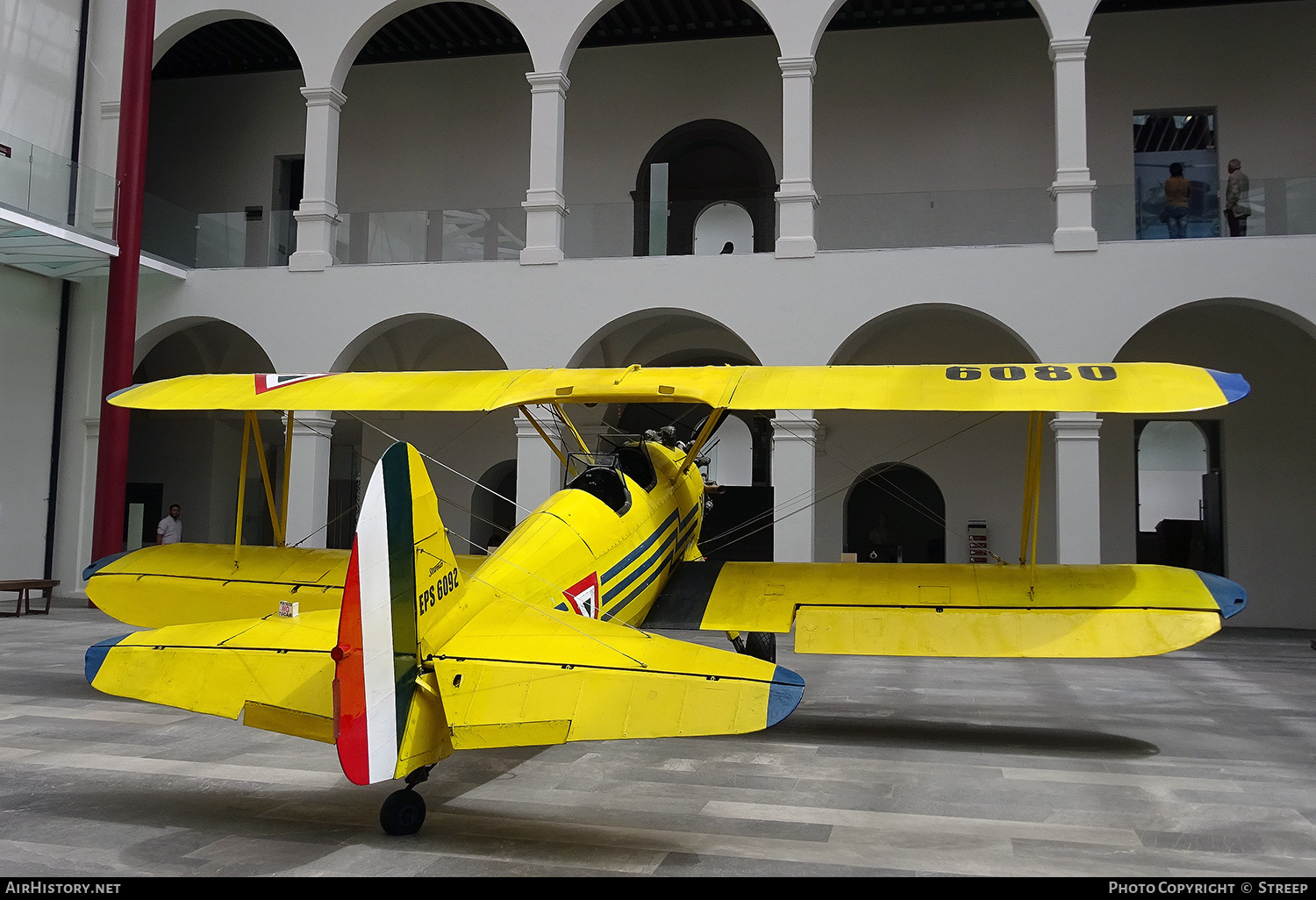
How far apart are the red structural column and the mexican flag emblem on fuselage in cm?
1128

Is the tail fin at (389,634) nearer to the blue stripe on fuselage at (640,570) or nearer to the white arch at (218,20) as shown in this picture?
the blue stripe on fuselage at (640,570)

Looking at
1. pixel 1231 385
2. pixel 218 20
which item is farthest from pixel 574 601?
pixel 218 20

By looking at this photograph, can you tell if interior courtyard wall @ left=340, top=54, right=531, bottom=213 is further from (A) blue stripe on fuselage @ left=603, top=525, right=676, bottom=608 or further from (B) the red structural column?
(A) blue stripe on fuselage @ left=603, top=525, right=676, bottom=608

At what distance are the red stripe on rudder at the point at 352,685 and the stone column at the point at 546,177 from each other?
10.7 metres

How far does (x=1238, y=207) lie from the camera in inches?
499

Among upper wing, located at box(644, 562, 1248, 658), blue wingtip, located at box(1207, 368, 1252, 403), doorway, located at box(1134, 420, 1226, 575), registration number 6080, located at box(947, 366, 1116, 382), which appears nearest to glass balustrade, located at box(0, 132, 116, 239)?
upper wing, located at box(644, 562, 1248, 658)

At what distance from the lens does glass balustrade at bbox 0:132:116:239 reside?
1293cm

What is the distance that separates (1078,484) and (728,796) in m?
8.78

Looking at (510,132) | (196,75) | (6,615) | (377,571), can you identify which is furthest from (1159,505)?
(196,75)

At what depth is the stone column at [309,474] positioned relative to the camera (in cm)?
1427

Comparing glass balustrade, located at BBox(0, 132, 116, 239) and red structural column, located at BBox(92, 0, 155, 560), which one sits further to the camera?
red structural column, located at BBox(92, 0, 155, 560)

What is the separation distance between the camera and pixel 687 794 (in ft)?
16.8

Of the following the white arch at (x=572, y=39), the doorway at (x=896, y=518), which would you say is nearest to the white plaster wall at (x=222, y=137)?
the white arch at (x=572, y=39)

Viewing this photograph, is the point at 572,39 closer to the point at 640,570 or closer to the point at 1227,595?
the point at 640,570
